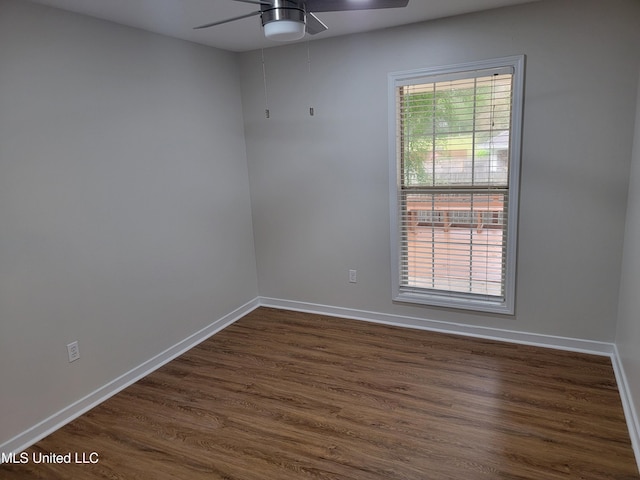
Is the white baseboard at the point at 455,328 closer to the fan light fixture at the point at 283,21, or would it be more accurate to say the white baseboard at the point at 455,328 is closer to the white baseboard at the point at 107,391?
the white baseboard at the point at 107,391

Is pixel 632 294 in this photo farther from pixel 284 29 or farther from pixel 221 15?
pixel 221 15

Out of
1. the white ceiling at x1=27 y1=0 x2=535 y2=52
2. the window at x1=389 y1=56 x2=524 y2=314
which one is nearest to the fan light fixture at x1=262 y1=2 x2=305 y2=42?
the white ceiling at x1=27 y1=0 x2=535 y2=52

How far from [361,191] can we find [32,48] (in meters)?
2.33

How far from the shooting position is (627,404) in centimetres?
233

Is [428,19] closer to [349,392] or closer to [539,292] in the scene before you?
[539,292]

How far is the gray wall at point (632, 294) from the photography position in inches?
88.0

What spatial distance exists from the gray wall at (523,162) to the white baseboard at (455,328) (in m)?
0.05

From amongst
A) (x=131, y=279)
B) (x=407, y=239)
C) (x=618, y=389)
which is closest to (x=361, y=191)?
(x=407, y=239)

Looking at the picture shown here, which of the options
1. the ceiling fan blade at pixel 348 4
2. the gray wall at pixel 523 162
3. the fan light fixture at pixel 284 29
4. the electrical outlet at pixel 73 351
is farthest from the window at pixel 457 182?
the electrical outlet at pixel 73 351

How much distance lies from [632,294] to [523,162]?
3.45 feet

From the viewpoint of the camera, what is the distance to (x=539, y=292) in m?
3.06

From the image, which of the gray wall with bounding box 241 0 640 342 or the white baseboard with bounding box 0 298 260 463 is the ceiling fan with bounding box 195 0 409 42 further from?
the white baseboard with bounding box 0 298 260 463

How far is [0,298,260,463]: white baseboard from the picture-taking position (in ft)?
7.55

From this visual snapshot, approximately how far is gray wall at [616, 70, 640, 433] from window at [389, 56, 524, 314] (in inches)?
25.7
